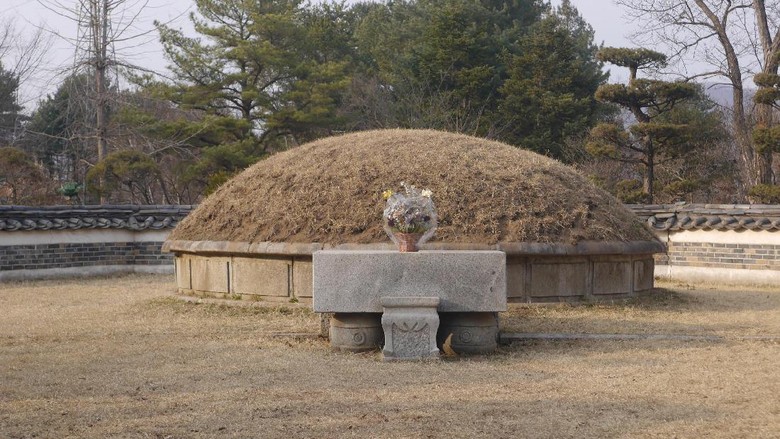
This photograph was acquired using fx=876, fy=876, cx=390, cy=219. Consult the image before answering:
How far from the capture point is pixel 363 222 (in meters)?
11.0

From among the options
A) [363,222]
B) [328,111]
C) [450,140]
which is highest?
[328,111]

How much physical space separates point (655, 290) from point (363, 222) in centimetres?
449

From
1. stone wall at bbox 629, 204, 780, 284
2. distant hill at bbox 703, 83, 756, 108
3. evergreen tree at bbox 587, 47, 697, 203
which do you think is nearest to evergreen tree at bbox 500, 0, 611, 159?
distant hill at bbox 703, 83, 756, 108

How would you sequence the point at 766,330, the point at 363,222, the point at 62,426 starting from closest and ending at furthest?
1. the point at 62,426
2. the point at 766,330
3. the point at 363,222

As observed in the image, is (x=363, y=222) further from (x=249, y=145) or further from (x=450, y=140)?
(x=249, y=145)

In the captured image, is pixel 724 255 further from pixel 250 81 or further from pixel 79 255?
pixel 250 81

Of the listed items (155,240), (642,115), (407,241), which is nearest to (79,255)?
(155,240)

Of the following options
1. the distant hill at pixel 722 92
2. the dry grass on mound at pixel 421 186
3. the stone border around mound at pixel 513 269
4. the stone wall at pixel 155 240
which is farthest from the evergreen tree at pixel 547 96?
the stone border around mound at pixel 513 269

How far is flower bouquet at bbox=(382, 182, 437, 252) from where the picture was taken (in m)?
7.85

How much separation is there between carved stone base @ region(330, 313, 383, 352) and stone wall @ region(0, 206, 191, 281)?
10.4 m

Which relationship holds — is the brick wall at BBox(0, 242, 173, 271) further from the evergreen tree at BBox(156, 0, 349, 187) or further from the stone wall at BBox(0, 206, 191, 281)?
the evergreen tree at BBox(156, 0, 349, 187)

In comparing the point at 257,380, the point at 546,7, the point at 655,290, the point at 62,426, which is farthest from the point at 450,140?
the point at 546,7

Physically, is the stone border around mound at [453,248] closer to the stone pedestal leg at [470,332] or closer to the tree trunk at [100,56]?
the stone pedestal leg at [470,332]

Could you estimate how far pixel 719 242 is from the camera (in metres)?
15.9
